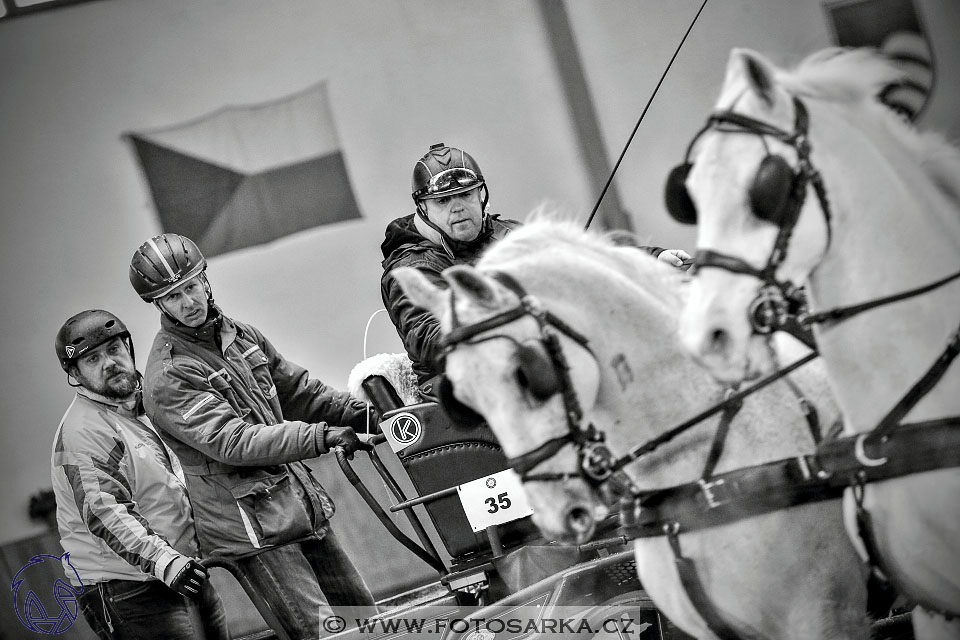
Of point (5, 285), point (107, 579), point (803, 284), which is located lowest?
point (107, 579)

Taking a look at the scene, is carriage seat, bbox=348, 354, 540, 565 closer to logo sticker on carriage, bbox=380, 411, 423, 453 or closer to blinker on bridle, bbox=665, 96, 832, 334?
logo sticker on carriage, bbox=380, 411, 423, 453

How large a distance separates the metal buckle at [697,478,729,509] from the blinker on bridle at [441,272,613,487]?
0.24 m

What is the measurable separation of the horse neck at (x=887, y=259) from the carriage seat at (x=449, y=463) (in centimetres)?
181

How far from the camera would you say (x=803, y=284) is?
233 cm

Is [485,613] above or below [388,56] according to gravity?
below

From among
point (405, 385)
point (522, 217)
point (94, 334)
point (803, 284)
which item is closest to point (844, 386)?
point (803, 284)

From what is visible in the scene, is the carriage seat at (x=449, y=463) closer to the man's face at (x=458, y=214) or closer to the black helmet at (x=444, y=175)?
the man's face at (x=458, y=214)

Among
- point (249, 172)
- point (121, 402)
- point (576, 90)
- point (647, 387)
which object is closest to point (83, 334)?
point (121, 402)

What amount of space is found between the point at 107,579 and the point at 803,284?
3294 mm

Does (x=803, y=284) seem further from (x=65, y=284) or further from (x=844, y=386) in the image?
(x=65, y=284)

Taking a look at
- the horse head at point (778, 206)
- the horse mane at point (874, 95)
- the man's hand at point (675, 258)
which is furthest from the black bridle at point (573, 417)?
the man's hand at point (675, 258)

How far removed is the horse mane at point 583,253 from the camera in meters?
2.73

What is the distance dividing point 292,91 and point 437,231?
3047mm

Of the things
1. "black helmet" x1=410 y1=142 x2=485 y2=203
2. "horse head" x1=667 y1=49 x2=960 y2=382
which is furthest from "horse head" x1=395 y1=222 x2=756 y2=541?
"black helmet" x1=410 y1=142 x2=485 y2=203
